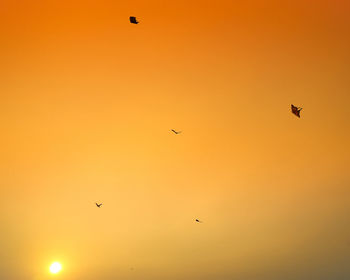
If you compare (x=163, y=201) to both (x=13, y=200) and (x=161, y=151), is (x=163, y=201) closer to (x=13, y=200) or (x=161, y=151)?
(x=161, y=151)

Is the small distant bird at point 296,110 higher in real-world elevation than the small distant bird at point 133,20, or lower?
lower

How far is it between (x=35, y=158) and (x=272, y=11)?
4.04ft

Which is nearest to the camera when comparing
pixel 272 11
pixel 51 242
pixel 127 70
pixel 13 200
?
pixel 272 11

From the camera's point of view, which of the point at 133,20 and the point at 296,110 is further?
the point at 296,110

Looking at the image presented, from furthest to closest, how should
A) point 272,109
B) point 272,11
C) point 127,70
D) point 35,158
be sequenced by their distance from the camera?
1. point 35,158
2. point 272,109
3. point 127,70
4. point 272,11

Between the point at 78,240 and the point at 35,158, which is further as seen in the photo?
the point at 78,240

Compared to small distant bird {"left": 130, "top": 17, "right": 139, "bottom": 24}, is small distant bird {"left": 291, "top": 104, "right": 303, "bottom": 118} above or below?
below

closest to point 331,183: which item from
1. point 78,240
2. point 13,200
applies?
point 78,240

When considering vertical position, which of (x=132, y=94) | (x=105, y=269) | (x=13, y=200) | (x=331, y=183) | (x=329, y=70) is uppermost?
(x=329, y=70)

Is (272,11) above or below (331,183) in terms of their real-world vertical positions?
above

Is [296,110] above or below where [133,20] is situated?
below

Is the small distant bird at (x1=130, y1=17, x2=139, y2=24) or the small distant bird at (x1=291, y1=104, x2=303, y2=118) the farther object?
the small distant bird at (x1=291, y1=104, x2=303, y2=118)

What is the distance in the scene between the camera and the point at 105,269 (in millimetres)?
2672

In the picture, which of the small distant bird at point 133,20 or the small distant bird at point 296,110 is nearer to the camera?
the small distant bird at point 133,20
